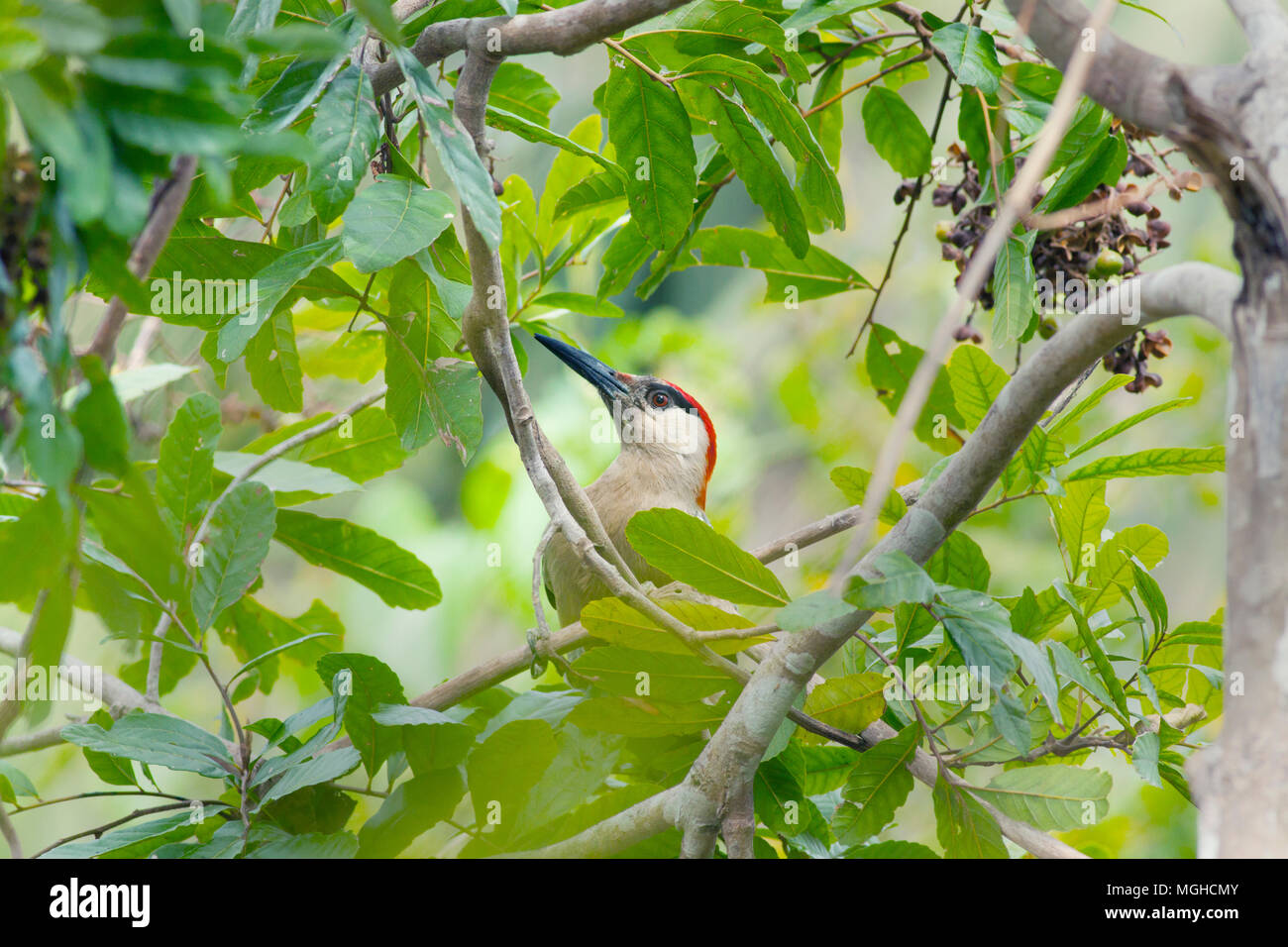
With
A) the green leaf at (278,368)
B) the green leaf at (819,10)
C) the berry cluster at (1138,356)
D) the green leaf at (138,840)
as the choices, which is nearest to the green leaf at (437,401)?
the green leaf at (278,368)

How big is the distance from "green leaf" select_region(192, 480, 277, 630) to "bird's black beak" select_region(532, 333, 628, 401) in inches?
43.0

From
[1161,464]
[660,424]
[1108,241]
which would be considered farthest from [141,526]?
[660,424]

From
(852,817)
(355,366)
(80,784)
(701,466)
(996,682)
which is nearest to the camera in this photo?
(996,682)

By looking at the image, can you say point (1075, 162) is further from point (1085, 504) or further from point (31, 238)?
point (31, 238)

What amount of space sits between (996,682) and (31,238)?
4.10 ft

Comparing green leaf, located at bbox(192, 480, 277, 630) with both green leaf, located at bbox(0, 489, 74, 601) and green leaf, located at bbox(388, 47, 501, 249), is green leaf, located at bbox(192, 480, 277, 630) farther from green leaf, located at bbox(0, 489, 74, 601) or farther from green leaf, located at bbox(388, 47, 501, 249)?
green leaf, located at bbox(388, 47, 501, 249)

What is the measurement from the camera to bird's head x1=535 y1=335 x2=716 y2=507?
3730 mm

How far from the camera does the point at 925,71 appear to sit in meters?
2.44

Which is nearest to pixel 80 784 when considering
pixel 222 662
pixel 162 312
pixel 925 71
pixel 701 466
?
pixel 222 662

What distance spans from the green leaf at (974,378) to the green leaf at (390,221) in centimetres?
96

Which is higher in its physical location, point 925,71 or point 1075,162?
point 925,71

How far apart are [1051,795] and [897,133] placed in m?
1.51

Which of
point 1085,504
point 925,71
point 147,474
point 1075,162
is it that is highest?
point 925,71

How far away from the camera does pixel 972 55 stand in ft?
5.98
